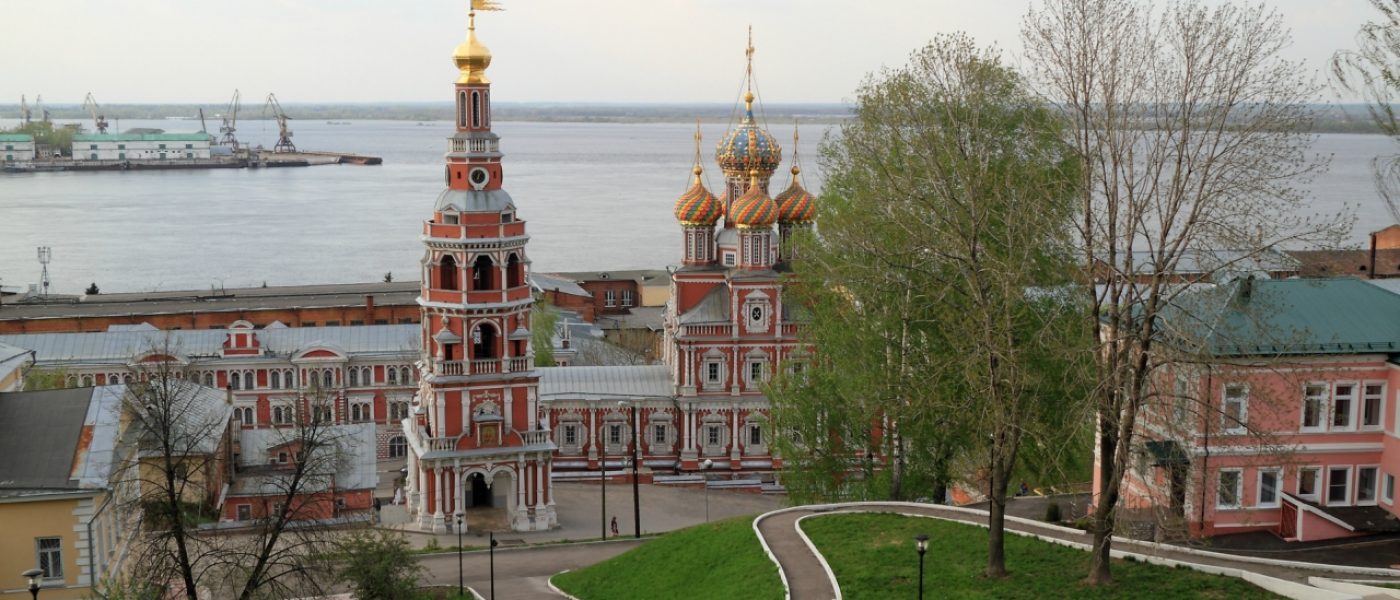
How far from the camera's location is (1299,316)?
71.4 feet

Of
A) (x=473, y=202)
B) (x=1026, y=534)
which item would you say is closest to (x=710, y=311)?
(x=473, y=202)

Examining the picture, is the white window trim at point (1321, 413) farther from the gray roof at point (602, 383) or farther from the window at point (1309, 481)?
the gray roof at point (602, 383)

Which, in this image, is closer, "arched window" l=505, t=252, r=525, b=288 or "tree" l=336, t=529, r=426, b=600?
"tree" l=336, t=529, r=426, b=600

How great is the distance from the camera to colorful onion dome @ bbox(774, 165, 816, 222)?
41.3m

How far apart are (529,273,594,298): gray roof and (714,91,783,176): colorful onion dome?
745 inches

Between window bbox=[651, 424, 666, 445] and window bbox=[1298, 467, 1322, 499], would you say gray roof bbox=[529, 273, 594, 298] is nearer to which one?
window bbox=[651, 424, 666, 445]

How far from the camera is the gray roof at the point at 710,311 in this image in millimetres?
38625

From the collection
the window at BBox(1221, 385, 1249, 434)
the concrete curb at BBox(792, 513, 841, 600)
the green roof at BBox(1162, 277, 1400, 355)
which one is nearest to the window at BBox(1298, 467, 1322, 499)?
the window at BBox(1221, 385, 1249, 434)

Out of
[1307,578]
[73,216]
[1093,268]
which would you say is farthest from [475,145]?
[73,216]

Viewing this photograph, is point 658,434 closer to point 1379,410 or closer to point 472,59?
point 472,59

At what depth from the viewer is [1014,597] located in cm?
1798

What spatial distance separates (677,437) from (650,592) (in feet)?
56.7

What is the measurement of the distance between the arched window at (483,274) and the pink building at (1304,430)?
1606 cm

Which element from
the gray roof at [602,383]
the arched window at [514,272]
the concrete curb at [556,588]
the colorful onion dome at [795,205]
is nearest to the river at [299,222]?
the colorful onion dome at [795,205]
